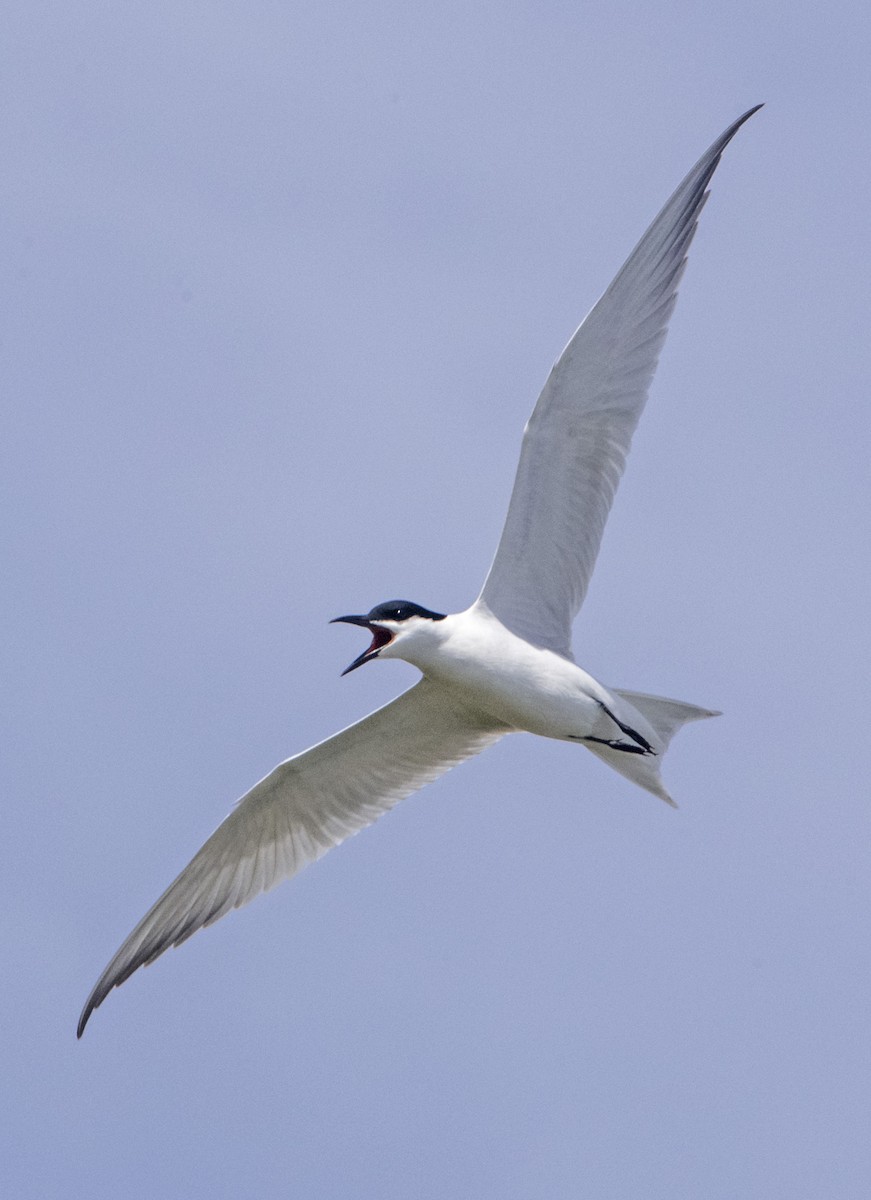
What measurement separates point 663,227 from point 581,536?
6.66ft

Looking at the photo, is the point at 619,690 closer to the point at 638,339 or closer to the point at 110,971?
the point at 638,339

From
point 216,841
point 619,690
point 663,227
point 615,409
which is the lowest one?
point 216,841

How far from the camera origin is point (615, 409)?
42.5 ft

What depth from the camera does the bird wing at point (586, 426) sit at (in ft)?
42.0

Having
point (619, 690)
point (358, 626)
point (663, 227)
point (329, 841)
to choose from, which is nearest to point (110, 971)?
point (329, 841)

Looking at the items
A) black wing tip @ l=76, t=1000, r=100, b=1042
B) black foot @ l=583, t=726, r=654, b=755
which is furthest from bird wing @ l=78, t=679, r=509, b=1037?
black foot @ l=583, t=726, r=654, b=755

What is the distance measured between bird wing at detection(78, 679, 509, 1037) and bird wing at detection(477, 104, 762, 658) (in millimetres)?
1114

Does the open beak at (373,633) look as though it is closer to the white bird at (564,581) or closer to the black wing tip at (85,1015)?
the white bird at (564,581)

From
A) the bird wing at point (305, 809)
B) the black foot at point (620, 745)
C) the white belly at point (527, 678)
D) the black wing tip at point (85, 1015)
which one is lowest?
the black wing tip at point (85, 1015)

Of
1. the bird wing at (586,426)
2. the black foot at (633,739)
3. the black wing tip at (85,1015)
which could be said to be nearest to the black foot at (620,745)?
the black foot at (633,739)

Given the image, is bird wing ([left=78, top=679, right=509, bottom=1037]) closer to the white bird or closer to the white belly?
the white bird

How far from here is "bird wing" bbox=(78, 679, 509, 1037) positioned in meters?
13.9

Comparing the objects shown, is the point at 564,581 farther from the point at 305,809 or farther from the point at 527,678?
the point at 305,809

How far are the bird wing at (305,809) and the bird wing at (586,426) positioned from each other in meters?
1.11
